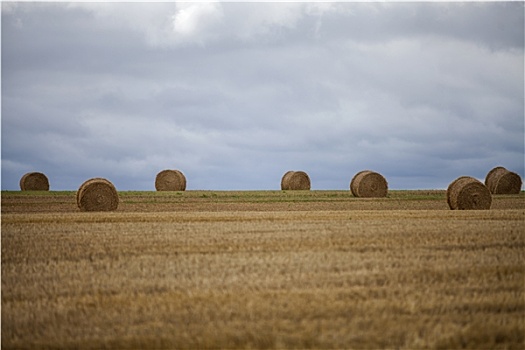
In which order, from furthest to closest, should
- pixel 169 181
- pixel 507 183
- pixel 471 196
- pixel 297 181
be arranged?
pixel 297 181 → pixel 169 181 → pixel 507 183 → pixel 471 196

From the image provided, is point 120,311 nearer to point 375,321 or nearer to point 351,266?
point 375,321

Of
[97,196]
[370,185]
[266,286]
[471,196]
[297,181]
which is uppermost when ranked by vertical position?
[297,181]

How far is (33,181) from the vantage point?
121 feet

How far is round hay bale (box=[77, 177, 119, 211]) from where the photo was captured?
23.9m

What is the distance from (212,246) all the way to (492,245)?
5238 mm

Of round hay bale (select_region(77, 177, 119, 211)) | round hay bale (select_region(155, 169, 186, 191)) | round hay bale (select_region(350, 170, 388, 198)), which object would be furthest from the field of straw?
round hay bale (select_region(155, 169, 186, 191))

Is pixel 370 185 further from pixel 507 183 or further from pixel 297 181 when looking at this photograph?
pixel 507 183

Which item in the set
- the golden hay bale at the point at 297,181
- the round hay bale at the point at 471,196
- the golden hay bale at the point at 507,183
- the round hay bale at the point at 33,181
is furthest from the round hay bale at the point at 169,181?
the golden hay bale at the point at 507,183

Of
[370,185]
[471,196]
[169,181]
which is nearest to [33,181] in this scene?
[169,181]

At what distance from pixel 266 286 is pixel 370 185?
78.9 feet

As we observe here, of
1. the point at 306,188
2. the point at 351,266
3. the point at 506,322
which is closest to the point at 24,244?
the point at 351,266

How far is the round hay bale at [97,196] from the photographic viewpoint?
23859mm

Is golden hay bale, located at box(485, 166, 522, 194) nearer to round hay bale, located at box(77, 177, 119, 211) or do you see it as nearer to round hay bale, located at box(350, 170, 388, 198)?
round hay bale, located at box(350, 170, 388, 198)

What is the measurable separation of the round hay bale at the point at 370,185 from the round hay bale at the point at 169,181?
1102 cm
